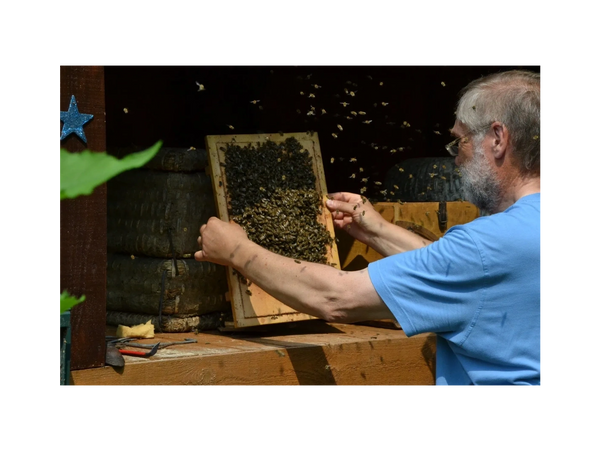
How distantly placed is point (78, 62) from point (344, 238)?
63.6 inches

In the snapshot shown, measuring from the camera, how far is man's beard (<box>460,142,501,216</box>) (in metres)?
2.21

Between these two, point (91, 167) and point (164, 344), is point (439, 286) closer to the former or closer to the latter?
point (164, 344)

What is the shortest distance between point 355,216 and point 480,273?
1.19m

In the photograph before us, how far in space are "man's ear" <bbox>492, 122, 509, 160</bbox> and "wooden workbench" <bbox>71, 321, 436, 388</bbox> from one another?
106 centimetres

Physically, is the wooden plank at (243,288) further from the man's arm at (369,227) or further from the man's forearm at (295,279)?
the man's forearm at (295,279)

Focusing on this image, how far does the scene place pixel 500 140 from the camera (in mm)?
2184

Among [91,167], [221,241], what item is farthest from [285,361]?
[91,167]

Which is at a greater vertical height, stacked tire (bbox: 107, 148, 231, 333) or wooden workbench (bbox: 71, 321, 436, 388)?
stacked tire (bbox: 107, 148, 231, 333)

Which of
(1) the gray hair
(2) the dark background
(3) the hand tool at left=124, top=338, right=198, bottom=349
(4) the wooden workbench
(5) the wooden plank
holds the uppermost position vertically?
(2) the dark background

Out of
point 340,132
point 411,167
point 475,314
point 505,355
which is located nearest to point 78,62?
point 475,314

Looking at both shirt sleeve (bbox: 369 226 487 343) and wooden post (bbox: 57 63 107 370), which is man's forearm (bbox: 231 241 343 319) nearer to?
shirt sleeve (bbox: 369 226 487 343)

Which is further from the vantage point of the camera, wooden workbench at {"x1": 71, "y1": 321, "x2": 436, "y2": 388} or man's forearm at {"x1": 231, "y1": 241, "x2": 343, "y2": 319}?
wooden workbench at {"x1": 71, "y1": 321, "x2": 436, "y2": 388}

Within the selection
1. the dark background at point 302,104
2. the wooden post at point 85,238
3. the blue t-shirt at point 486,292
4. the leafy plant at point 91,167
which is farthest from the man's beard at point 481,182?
the leafy plant at point 91,167

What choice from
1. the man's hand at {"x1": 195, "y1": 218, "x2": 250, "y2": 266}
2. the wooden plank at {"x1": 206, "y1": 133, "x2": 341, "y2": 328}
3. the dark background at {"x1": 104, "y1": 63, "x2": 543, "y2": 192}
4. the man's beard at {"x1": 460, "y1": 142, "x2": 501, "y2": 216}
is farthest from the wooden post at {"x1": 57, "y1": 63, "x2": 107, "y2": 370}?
the man's beard at {"x1": 460, "y1": 142, "x2": 501, "y2": 216}
